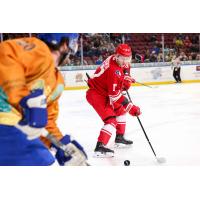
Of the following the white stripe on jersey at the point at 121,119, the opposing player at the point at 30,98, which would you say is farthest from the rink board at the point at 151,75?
the opposing player at the point at 30,98

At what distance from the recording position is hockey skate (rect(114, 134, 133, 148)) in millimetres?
2622

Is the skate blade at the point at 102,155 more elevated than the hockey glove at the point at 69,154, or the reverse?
the hockey glove at the point at 69,154

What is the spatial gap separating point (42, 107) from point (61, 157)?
32 cm

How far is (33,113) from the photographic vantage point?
1.40 m

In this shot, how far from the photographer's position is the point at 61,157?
1.67m

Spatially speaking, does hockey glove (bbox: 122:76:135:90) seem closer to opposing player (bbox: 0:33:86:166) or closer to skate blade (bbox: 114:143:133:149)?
skate blade (bbox: 114:143:133:149)

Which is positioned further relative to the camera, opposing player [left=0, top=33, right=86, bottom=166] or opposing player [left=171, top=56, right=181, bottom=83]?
opposing player [left=171, top=56, right=181, bottom=83]

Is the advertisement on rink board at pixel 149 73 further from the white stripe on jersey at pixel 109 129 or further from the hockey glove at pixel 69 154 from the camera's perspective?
the hockey glove at pixel 69 154

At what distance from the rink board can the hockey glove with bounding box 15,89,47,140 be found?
88 centimetres

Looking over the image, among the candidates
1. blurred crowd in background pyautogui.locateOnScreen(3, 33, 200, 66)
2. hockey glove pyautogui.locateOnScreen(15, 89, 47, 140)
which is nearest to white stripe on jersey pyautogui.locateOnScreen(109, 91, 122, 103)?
blurred crowd in background pyautogui.locateOnScreen(3, 33, 200, 66)

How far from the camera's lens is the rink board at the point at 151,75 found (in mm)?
2490

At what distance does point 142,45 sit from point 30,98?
4.26ft
